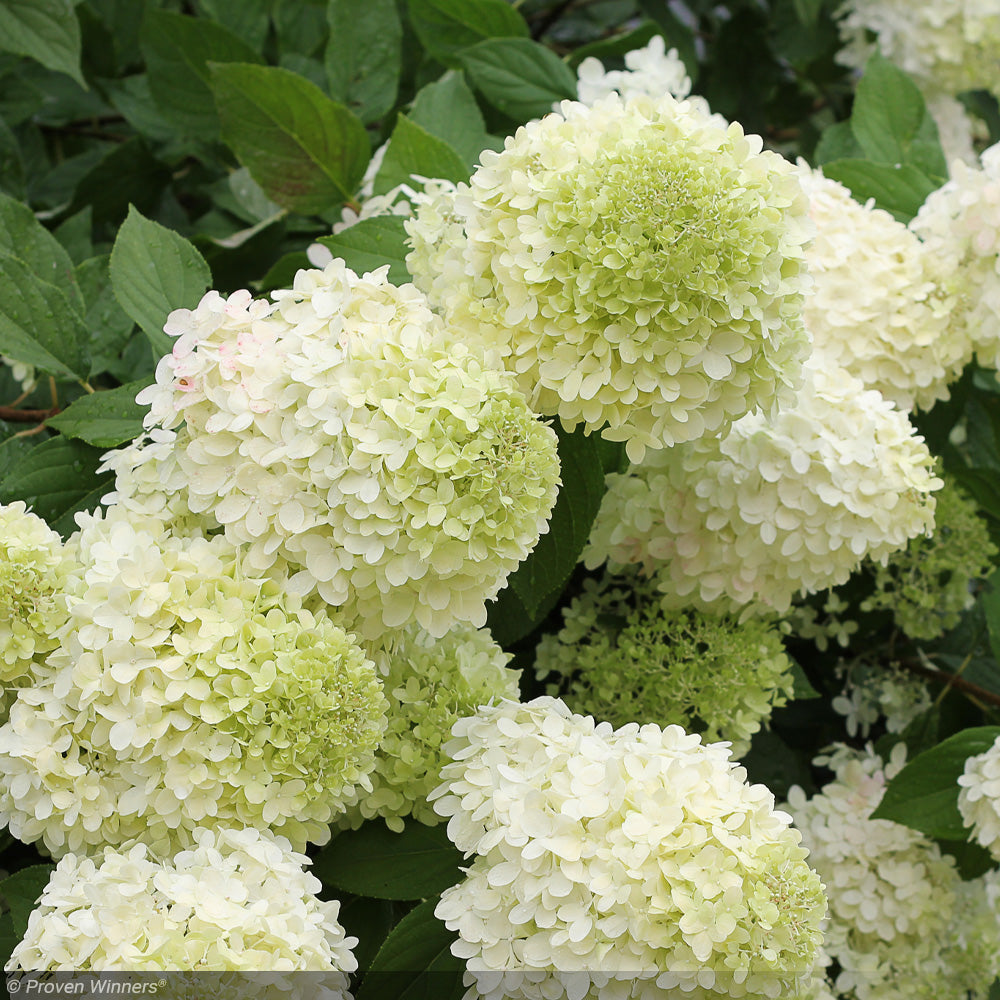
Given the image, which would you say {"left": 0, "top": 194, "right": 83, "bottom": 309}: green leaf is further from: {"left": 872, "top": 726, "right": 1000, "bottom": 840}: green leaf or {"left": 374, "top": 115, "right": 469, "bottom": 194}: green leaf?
{"left": 872, "top": 726, "right": 1000, "bottom": 840}: green leaf

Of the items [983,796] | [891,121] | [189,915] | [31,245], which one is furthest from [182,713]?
[891,121]

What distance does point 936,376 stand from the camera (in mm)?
982

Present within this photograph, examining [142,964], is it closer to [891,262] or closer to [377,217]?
[377,217]

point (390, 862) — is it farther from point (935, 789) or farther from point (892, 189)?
point (892, 189)

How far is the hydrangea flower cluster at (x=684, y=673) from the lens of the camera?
0.89 meters

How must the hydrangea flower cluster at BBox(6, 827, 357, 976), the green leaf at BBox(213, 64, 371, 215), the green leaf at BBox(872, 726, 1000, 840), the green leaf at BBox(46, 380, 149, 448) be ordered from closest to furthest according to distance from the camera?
1. the hydrangea flower cluster at BBox(6, 827, 357, 976)
2. the green leaf at BBox(46, 380, 149, 448)
3. the green leaf at BBox(872, 726, 1000, 840)
4. the green leaf at BBox(213, 64, 371, 215)

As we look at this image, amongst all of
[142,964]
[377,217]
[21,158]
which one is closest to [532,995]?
[142,964]

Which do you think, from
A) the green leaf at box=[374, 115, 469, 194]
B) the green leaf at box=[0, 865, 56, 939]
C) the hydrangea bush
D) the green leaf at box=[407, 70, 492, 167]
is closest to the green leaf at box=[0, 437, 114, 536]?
the hydrangea bush

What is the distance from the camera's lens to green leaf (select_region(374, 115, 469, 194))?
959 millimetres

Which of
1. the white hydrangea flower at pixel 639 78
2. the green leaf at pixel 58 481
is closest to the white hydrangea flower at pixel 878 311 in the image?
the white hydrangea flower at pixel 639 78

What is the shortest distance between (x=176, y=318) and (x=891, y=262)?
25.5 inches

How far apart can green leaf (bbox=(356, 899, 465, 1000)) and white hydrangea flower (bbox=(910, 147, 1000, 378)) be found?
695mm

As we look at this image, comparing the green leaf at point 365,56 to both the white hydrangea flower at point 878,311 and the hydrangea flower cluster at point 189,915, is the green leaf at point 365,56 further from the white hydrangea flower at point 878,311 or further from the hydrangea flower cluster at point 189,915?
the hydrangea flower cluster at point 189,915

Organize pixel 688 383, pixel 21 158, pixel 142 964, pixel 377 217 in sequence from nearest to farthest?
pixel 142 964 → pixel 688 383 → pixel 377 217 → pixel 21 158
